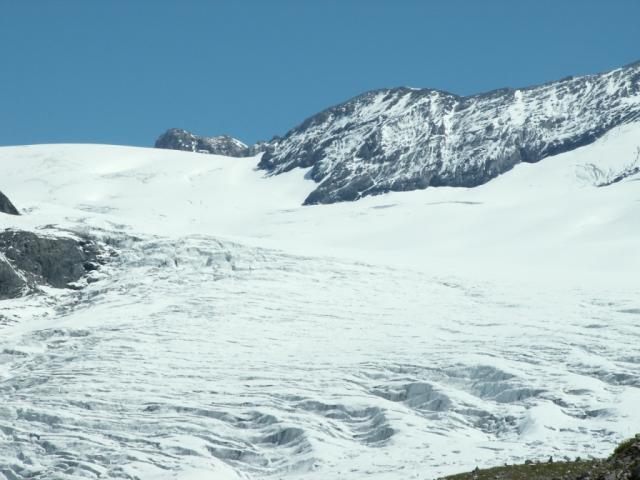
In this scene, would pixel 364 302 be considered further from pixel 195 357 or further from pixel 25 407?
pixel 25 407

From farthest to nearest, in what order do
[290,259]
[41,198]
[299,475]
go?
[41,198] < [290,259] < [299,475]

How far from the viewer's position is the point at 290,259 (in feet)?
338

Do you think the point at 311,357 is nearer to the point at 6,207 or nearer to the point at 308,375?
the point at 308,375

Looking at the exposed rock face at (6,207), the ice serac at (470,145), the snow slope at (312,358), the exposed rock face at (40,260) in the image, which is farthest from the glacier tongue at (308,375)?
the ice serac at (470,145)

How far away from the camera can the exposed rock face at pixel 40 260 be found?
334 ft

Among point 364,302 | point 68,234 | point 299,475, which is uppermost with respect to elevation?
point 68,234

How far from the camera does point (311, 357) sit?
79000 mm

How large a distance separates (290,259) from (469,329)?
2285 centimetres

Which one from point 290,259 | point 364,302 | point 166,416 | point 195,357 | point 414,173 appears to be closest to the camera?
point 166,416

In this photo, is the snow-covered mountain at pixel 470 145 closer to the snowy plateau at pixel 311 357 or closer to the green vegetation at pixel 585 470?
the snowy plateau at pixel 311 357

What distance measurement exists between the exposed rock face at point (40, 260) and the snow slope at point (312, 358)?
209 cm

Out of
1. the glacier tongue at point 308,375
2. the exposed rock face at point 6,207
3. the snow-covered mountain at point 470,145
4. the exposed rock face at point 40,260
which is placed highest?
the snow-covered mountain at point 470,145

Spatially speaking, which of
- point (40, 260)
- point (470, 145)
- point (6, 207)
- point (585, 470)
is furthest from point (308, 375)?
point (470, 145)

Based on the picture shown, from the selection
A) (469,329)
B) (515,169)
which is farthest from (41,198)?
(469,329)
